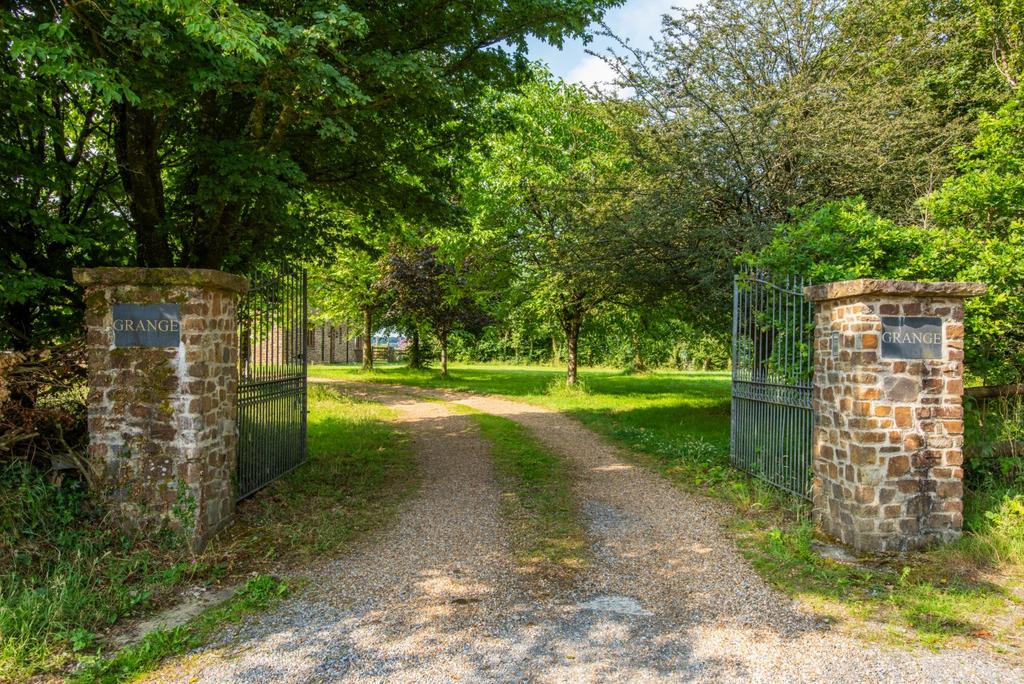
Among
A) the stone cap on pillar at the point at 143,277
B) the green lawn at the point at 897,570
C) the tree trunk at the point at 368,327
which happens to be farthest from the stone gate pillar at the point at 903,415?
the tree trunk at the point at 368,327

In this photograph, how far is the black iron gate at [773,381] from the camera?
6691mm

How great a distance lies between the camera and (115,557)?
5.07m

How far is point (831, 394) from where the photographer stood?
585 centimetres

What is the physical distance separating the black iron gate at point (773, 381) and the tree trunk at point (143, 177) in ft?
23.6

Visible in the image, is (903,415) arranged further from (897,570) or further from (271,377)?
(271,377)

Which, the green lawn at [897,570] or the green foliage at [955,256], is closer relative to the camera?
the green lawn at [897,570]

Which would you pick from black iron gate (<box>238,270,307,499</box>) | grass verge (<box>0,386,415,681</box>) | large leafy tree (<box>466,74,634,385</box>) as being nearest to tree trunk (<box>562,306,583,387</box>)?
large leafy tree (<box>466,74,634,385</box>)

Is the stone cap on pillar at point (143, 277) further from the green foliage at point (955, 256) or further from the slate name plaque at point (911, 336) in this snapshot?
the green foliage at point (955, 256)

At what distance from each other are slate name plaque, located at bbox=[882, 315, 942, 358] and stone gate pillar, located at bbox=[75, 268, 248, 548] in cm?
603

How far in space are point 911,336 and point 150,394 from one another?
675cm

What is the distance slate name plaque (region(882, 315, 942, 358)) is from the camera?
5.43 metres

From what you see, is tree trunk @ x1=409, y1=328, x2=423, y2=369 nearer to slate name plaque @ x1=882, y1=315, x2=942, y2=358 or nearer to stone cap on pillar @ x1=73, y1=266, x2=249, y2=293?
stone cap on pillar @ x1=73, y1=266, x2=249, y2=293

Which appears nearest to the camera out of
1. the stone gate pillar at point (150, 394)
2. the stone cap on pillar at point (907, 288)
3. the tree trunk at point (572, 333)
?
the stone cap on pillar at point (907, 288)

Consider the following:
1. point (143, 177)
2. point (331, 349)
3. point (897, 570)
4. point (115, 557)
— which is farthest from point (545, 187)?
point (331, 349)
